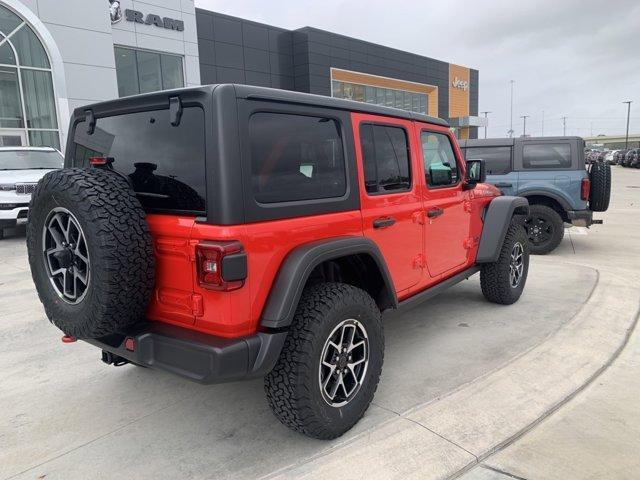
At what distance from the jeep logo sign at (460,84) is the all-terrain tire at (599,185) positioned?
4148 centimetres

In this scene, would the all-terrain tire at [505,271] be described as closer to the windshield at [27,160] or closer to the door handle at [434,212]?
the door handle at [434,212]

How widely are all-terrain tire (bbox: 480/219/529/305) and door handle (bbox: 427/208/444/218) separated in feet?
3.93

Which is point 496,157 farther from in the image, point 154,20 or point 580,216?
point 154,20

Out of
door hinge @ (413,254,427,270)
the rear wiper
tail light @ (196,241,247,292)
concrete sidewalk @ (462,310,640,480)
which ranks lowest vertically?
concrete sidewalk @ (462,310,640,480)

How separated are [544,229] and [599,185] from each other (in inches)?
41.4

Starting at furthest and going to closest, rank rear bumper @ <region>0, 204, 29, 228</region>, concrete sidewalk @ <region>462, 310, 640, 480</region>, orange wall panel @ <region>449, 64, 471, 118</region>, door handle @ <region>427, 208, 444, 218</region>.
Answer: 1. orange wall panel @ <region>449, 64, 471, 118</region>
2. rear bumper @ <region>0, 204, 29, 228</region>
3. door handle @ <region>427, 208, 444, 218</region>
4. concrete sidewalk @ <region>462, 310, 640, 480</region>

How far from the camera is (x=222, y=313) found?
92.6 inches

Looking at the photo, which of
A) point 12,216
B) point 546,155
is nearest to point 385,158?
point 546,155

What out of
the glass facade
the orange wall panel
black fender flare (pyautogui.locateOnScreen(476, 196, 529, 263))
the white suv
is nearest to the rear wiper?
black fender flare (pyautogui.locateOnScreen(476, 196, 529, 263))

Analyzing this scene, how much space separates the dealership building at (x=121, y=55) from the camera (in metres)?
15.0

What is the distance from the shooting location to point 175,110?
2.45m

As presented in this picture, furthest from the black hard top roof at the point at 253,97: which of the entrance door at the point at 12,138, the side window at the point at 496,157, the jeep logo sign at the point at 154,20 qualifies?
the jeep logo sign at the point at 154,20

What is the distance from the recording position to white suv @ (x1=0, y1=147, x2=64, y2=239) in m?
9.23

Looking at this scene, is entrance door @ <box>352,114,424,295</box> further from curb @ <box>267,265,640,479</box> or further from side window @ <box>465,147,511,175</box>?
side window @ <box>465,147,511,175</box>
